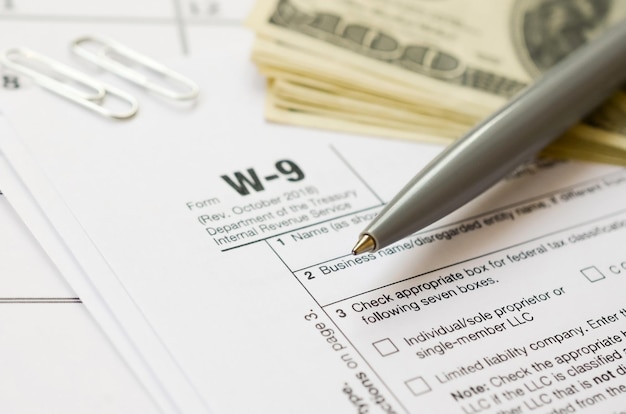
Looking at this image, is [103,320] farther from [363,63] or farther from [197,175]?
[363,63]

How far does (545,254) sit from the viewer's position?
563 millimetres

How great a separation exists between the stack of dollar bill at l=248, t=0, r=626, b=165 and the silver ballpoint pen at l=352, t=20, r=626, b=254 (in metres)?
0.06

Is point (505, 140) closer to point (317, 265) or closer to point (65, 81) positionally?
point (317, 265)

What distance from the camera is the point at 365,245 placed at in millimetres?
485

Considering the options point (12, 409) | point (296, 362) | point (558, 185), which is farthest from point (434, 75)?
point (12, 409)

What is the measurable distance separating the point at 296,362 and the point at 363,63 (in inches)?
13.6

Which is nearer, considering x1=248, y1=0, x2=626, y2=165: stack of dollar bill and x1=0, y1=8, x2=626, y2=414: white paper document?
x1=0, y1=8, x2=626, y2=414: white paper document

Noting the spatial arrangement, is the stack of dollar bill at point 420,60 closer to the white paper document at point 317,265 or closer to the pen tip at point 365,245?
the white paper document at point 317,265

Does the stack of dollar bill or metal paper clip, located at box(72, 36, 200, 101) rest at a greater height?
metal paper clip, located at box(72, 36, 200, 101)

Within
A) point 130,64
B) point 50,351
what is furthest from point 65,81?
point 50,351

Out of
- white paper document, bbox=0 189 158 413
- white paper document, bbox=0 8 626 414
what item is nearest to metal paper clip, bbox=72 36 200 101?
white paper document, bbox=0 8 626 414

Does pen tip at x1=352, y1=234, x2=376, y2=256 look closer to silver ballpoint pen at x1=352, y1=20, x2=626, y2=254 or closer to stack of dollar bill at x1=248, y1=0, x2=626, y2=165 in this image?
silver ballpoint pen at x1=352, y1=20, x2=626, y2=254

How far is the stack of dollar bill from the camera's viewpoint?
A: 0.69 m

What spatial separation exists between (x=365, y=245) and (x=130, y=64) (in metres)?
0.35
